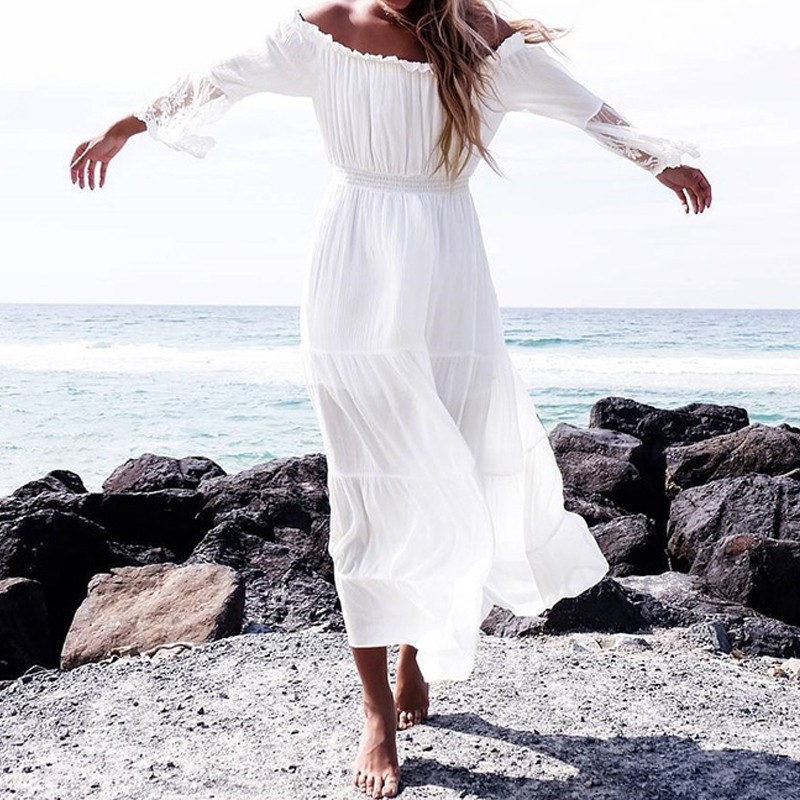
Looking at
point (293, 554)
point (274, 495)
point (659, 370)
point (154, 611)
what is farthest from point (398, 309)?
point (659, 370)

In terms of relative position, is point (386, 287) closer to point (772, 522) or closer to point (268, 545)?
point (268, 545)

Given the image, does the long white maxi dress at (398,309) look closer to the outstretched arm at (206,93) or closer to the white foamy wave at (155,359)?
the outstretched arm at (206,93)

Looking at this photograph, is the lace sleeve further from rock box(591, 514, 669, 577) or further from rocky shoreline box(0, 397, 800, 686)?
rock box(591, 514, 669, 577)

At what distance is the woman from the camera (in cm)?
310

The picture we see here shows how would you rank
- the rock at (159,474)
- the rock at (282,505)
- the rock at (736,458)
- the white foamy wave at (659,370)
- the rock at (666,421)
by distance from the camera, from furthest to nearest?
the white foamy wave at (659,370)
the rock at (666,421)
the rock at (159,474)
the rock at (736,458)
the rock at (282,505)

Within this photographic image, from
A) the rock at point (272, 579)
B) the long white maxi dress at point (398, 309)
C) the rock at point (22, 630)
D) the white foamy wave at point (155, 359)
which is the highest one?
the long white maxi dress at point (398, 309)

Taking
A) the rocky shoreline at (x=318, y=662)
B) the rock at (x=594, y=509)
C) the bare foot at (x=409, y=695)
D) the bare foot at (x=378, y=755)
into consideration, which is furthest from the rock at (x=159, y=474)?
the bare foot at (x=378, y=755)

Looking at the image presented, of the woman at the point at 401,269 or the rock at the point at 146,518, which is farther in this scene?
the rock at the point at 146,518

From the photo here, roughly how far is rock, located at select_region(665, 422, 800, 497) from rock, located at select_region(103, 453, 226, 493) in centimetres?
335

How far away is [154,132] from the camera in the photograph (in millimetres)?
3242

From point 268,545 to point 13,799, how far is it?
8.93 feet

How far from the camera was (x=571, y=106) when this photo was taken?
3232mm

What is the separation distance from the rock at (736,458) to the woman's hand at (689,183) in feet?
16.1

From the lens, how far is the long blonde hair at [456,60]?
306 centimetres
